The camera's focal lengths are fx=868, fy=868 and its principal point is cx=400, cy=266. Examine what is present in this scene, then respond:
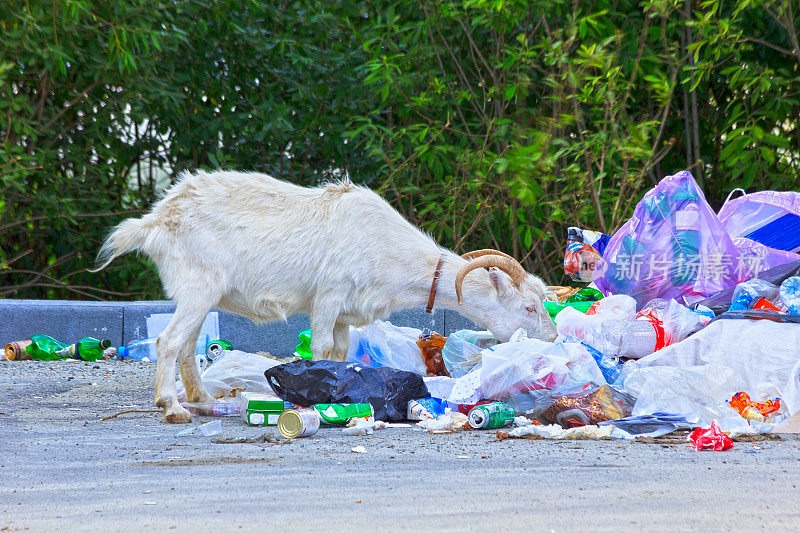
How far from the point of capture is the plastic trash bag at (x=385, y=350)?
6168mm

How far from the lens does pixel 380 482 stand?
3.30m

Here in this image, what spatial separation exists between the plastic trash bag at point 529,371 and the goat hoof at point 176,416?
5.75 feet

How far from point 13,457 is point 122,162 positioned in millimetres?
6915

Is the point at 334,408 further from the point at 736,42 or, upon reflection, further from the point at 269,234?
the point at 736,42

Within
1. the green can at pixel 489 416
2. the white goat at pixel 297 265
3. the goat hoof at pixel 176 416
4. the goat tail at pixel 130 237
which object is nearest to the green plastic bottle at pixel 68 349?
the white goat at pixel 297 265

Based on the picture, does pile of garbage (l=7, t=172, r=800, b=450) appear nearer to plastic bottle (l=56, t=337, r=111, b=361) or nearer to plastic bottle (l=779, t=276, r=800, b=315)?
plastic bottle (l=779, t=276, r=800, b=315)

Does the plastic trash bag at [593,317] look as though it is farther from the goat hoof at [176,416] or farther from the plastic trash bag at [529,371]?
the goat hoof at [176,416]

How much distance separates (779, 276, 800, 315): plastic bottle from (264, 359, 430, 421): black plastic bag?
247 centimetres

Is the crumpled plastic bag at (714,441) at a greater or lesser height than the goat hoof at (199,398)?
greater

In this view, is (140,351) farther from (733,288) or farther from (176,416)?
(733,288)

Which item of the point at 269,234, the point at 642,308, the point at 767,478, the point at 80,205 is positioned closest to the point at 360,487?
the point at 767,478

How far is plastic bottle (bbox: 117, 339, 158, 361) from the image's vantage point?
26.0ft

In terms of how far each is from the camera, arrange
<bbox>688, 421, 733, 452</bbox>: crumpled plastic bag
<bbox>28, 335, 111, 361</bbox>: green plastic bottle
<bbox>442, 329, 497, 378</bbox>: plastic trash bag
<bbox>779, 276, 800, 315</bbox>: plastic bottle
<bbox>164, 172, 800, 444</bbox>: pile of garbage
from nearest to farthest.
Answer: <bbox>688, 421, 733, 452</bbox>: crumpled plastic bag < <bbox>164, 172, 800, 444</bbox>: pile of garbage < <bbox>779, 276, 800, 315</bbox>: plastic bottle < <bbox>442, 329, 497, 378</bbox>: plastic trash bag < <bbox>28, 335, 111, 361</bbox>: green plastic bottle

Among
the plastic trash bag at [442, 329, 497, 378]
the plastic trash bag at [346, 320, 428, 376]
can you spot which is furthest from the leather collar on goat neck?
the plastic trash bag at [346, 320, 428, 376]
